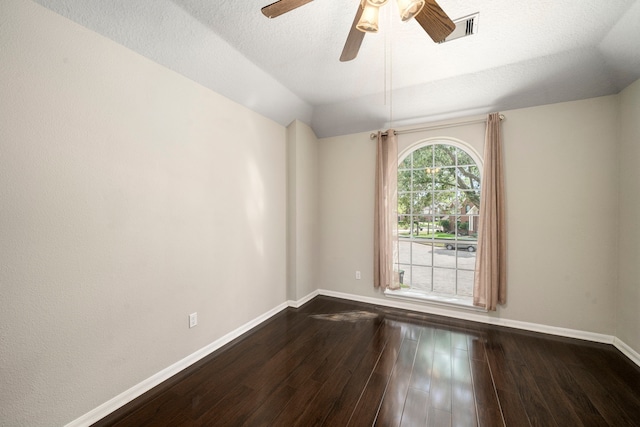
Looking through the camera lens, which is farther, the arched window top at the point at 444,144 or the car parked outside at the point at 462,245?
the car parked outside at the point at 462,245

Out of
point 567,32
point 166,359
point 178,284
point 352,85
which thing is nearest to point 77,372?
point 166,359

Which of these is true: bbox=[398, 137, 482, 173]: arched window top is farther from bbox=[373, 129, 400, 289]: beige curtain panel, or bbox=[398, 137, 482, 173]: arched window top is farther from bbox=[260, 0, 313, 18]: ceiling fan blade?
bbox=[260, 0, 313, 18]: ceiling fan blade

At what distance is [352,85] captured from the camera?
9.24 ft

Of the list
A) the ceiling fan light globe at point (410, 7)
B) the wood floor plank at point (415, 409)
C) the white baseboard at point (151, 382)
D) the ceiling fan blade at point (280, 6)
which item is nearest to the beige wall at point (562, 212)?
the wood floor plank at point (415, 409)

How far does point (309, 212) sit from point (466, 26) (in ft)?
8.59

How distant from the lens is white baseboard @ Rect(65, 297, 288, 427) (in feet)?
5.21

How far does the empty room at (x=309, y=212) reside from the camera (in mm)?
1467

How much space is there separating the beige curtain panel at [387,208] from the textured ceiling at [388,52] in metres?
0.46

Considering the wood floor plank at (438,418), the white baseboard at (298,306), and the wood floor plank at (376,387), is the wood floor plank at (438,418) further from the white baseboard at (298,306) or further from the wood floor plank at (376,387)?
the white baseboard at (298,306)

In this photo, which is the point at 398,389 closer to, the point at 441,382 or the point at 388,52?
the point at 441,382

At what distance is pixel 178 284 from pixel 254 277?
927 millimetres

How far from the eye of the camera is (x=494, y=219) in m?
2.81

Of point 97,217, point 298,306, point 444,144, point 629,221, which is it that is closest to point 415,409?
point 298,306

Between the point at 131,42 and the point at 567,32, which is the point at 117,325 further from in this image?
the point at 567,32
